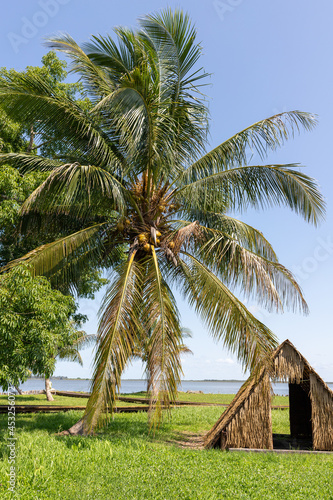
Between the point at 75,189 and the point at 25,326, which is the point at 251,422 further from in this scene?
the point at 75,189

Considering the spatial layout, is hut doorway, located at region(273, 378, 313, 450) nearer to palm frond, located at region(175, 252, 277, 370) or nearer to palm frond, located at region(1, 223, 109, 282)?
palm frond, located at region(175, 252, 277, 370)

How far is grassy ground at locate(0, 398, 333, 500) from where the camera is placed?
5871 millimetres

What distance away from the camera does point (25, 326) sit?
818cm

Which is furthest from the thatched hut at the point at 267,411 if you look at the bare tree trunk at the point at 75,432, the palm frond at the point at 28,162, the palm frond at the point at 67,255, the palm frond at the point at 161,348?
the palm frond at the point at 28,162

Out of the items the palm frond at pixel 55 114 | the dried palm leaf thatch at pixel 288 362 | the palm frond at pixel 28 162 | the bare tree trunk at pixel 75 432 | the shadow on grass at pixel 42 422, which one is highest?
the palm frond at pixel 55 114

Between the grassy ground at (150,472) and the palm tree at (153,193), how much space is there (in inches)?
49.7

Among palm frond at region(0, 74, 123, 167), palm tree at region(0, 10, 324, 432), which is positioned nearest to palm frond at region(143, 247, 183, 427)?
palm tree at region(0, 10, 324, 432)

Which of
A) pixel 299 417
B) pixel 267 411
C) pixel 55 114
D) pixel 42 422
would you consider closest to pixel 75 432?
pixel 42 422

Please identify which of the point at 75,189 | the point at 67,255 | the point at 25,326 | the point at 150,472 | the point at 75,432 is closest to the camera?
the point at 150,472

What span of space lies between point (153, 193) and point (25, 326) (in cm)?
462

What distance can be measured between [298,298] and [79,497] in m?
6.50

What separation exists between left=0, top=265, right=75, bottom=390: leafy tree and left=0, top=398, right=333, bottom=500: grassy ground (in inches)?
56.0

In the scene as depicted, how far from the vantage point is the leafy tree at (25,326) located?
7.87 metres

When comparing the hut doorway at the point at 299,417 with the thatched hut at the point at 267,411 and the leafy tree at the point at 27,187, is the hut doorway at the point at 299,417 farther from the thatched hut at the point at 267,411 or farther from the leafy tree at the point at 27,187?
the leafy tree at the point at 27,187
